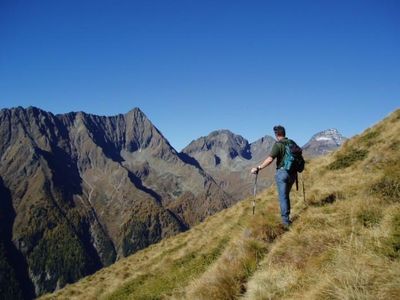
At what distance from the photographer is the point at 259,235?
10914 mm

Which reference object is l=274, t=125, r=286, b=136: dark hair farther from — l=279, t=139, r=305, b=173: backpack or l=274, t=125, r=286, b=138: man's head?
l=279, t=139, r=305, b=173: backpack

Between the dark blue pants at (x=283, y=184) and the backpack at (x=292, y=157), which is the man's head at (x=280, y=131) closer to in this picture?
the backpack at (x=292, y=157)

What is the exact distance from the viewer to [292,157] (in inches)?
484

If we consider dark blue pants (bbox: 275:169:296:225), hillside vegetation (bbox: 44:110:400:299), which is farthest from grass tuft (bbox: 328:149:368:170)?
dark blue pants (bbox: 275:169:296:225)

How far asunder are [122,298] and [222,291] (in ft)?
29.4

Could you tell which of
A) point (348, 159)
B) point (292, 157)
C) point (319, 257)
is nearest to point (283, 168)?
point (292, 157)

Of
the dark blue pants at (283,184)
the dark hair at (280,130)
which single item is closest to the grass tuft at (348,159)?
the dark hair at (280,130)

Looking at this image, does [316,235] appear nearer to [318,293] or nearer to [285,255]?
[285,255]

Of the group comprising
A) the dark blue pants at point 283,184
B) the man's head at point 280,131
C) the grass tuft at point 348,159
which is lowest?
the dark blue pants at point 283,184

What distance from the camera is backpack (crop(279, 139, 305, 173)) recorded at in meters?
12.3

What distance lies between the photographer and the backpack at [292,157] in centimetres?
1230

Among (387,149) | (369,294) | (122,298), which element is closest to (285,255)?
(369,294)

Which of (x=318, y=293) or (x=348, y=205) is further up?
(x=348, y=205)

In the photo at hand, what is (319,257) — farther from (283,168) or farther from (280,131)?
(280,131)
